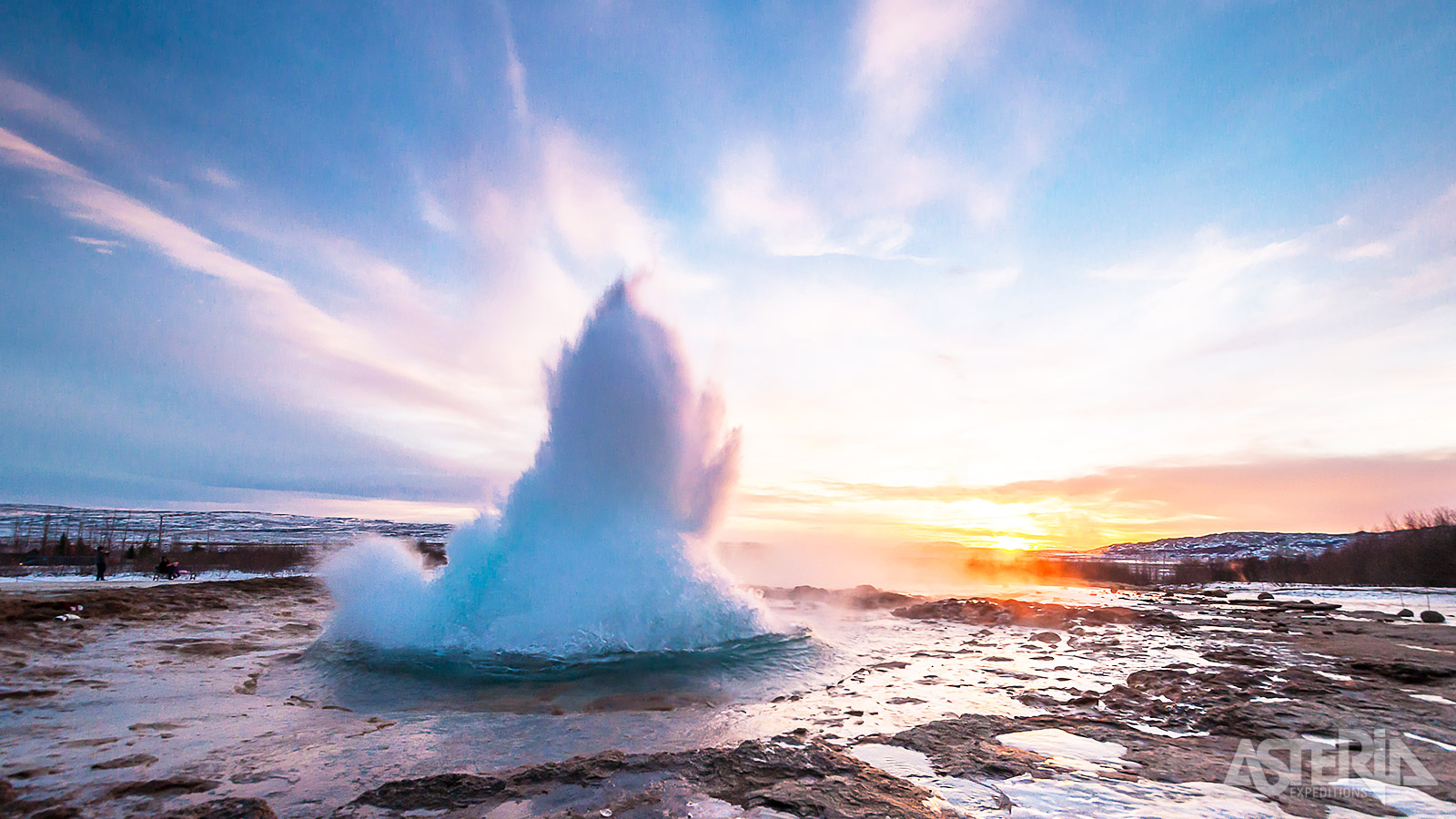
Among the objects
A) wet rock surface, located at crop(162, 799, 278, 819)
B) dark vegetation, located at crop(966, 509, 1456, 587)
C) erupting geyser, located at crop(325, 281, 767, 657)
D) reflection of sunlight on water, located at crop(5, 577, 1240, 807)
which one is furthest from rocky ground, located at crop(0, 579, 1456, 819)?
dark vegetation, located at crop(966, 509, 1456, 587)

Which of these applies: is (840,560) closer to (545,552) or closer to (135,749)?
(545,552)

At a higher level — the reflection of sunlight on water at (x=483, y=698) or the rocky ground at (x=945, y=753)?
the rocky ground at (x=945, y=753)

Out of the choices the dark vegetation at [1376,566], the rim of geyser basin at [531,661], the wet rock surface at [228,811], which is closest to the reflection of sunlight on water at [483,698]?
the rim of geyser basin at [531,661]

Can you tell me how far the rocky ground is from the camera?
193 inches

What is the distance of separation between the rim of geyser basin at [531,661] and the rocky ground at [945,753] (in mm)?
2317

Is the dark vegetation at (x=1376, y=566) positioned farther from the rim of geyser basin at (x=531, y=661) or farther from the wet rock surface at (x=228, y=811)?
the wet rock surface at (x=228, y=811)

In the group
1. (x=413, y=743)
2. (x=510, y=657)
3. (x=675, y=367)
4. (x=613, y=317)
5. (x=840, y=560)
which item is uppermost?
(x=613, y=317)

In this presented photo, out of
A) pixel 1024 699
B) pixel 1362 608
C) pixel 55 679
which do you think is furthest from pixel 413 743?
pixel 1362 608

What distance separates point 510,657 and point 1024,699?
10.0 meters

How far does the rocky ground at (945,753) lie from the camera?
4.90 metres

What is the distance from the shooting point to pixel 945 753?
643cm

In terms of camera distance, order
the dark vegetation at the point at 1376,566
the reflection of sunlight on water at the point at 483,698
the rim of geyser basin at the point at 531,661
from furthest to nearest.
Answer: the dark vegetation at the point at 1376,566
the rim of geyser basin at the point at 531,661
the reflection of sunlight on water at the point at 483,698

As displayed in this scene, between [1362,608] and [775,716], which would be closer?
[775,716]

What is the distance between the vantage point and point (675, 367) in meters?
16.4
